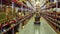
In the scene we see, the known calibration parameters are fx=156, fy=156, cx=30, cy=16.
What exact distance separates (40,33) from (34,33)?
0.23 meters

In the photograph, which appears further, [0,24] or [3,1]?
[3,1]

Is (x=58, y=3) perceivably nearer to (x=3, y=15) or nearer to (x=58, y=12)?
(x=58, y=12)

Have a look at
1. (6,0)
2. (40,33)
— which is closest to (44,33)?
(40,33)

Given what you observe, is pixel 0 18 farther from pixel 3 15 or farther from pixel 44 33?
pixel 44 33

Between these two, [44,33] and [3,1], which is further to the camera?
[44,33]

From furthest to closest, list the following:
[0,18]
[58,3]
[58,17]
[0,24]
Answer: [58,3]
[58,17]
[0,18]
[0,24]

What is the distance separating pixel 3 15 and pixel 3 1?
255mm

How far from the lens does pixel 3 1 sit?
8.84 ft

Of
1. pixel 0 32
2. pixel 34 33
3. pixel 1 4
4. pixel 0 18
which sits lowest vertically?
pixel 34 33

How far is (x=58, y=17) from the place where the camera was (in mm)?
4379

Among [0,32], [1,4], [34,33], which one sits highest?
[1,4]

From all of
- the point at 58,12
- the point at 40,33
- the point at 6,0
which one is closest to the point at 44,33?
the point at 40,33

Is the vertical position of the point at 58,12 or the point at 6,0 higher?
the point at 6,0

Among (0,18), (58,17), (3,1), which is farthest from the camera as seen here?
(58,17)
